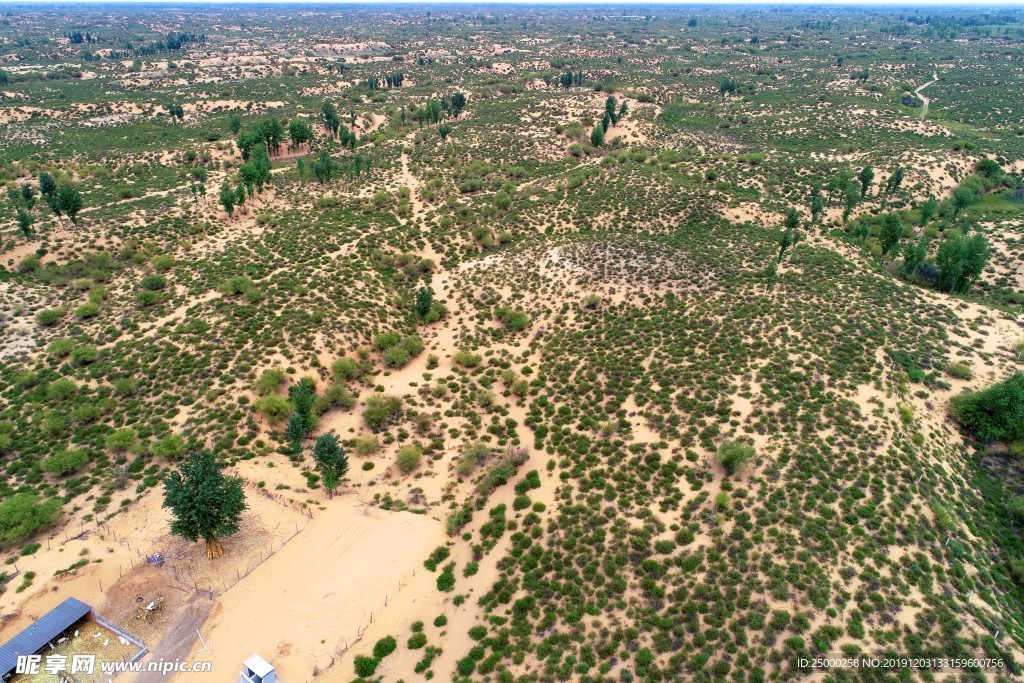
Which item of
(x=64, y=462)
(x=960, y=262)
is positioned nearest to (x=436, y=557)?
(x=64, y=462)

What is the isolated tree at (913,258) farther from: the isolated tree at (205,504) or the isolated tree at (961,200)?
the isolated tree at (205,504)

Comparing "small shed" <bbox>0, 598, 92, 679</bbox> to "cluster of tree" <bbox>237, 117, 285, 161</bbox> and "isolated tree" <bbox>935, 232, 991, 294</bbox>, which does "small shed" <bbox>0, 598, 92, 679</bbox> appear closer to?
"isolated tree" <bbox>935, 232, 991, 294</bbox>

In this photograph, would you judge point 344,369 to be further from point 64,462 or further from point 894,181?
point 894,181

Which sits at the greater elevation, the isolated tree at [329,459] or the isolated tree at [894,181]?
the isolated tree at [894,181]

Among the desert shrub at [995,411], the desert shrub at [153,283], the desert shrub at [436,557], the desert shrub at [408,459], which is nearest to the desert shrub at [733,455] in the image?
the desert shrub at [995,411]

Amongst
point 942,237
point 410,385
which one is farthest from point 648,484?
point 942,237

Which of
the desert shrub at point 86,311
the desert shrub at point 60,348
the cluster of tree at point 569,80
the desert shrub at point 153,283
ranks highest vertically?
the cluster of tree at point 569,80

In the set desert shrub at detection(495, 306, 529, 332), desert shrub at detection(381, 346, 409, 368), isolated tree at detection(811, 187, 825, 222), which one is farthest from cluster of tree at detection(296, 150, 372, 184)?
isolated tree at detection(811, 187, 825, 222)
